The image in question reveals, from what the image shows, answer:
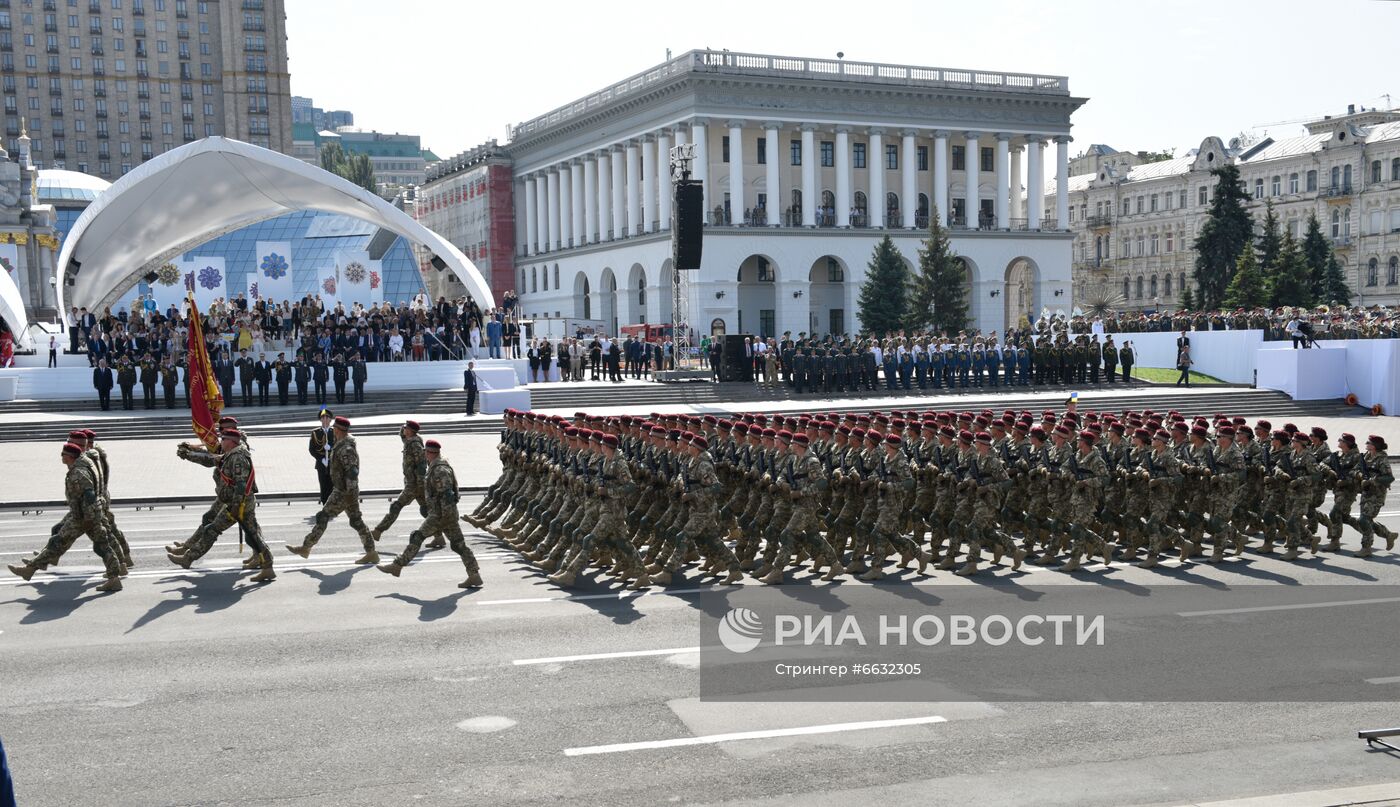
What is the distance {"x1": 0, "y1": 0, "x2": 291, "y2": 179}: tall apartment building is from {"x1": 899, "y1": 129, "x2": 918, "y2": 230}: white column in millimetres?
70566

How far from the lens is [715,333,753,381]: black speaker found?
126 ft

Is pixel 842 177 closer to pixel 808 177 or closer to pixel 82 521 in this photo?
pixel 808 177

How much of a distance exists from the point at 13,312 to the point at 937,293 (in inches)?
1575

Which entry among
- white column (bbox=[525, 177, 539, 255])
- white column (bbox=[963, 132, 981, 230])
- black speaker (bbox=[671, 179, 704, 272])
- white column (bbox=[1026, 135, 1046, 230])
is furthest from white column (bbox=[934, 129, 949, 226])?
black speaker (bbox=[671, 179, 704, 272])

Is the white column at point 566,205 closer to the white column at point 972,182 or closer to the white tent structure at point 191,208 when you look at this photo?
the white column at point 972,182

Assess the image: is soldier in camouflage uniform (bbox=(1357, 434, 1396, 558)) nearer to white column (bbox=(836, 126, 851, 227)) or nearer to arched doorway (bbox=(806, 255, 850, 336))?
white column (bbox=(836, 126, 851, 227))

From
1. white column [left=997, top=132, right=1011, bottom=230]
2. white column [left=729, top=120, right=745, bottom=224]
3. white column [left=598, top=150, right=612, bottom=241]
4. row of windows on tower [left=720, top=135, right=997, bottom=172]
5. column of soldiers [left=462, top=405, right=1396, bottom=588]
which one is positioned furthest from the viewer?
white column [left=598, top=150, right=612, bottom=241]

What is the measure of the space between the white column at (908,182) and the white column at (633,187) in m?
15.1

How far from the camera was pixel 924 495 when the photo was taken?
1405cm

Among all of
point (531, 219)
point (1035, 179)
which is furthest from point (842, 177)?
point (531, 219)

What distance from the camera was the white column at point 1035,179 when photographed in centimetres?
7250

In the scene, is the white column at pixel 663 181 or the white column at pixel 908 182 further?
the white column at pixel 908 182

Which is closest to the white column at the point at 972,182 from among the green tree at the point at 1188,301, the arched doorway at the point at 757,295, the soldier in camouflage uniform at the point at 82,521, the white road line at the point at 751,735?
the arched doorway at the point at 757,295

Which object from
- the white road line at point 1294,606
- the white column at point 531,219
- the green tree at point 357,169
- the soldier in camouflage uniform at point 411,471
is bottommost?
the white road line at point 1294,606
